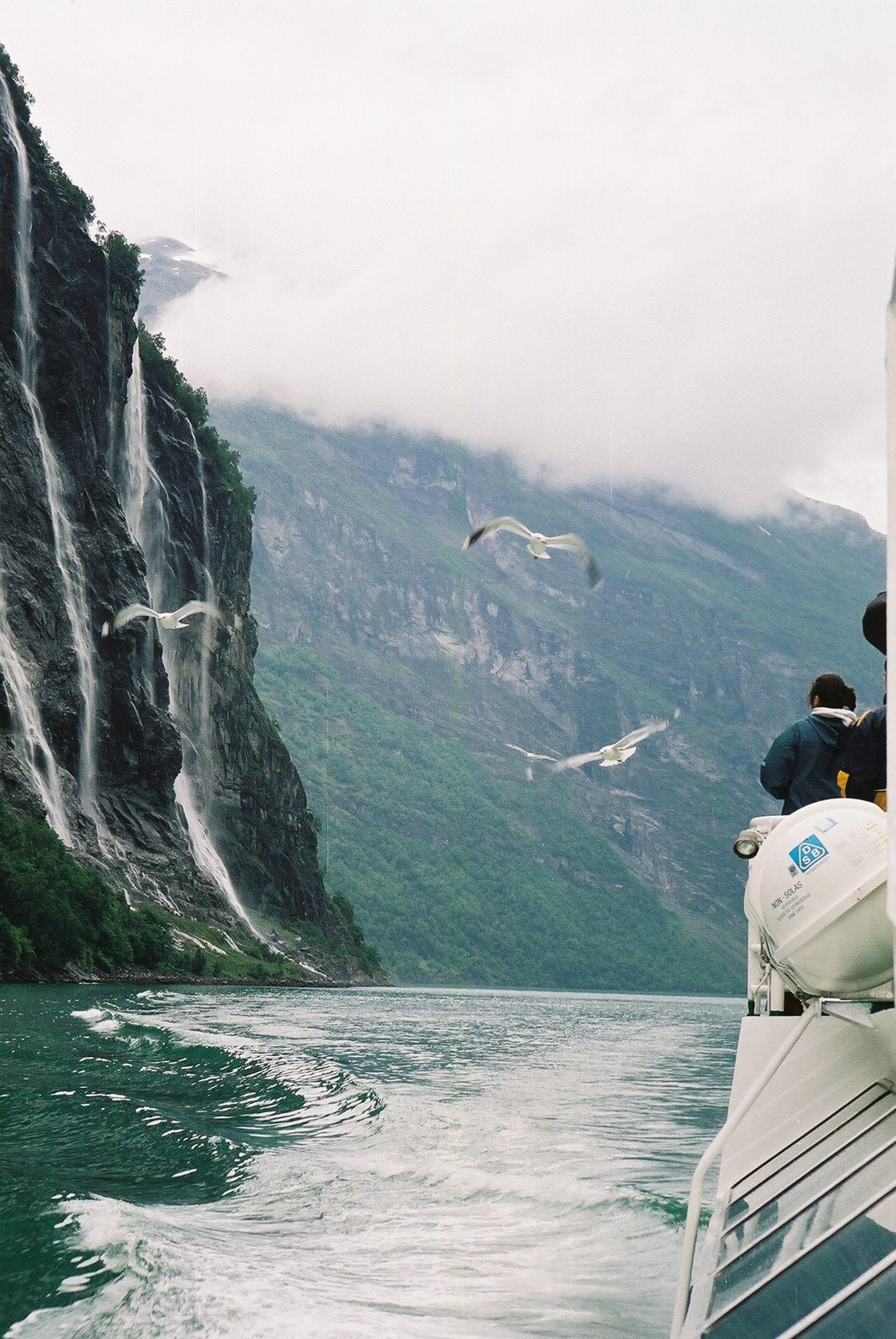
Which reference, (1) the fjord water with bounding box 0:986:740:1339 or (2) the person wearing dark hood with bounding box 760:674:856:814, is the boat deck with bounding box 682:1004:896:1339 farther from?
(2) the person wearing dark hood with bounding box 760:674:856:814

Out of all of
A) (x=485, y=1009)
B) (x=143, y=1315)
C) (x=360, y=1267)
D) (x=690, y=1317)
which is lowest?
(x=485, y=1009)

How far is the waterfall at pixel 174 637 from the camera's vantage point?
79.4 meters

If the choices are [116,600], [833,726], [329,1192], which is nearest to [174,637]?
[116,600]

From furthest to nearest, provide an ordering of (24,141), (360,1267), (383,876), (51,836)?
(383,876) < (24,141) < (51,836) < (360,1267)

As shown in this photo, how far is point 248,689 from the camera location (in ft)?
301

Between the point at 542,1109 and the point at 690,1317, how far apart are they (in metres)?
12.0

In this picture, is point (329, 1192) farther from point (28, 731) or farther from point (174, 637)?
point (174, 637)

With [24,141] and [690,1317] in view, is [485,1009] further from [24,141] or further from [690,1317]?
[690,1317]

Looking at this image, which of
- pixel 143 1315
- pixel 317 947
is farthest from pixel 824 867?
pixel 317 947

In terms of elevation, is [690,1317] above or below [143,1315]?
above

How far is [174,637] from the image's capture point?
273ft

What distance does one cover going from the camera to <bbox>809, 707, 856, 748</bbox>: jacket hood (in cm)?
753

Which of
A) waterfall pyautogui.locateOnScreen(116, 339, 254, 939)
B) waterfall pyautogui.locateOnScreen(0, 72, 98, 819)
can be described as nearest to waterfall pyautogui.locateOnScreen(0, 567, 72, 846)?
waterfall pyautogui.locateOnScreen(0, 72, 98, 819)

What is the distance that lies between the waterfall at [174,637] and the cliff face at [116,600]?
5.6 inches
